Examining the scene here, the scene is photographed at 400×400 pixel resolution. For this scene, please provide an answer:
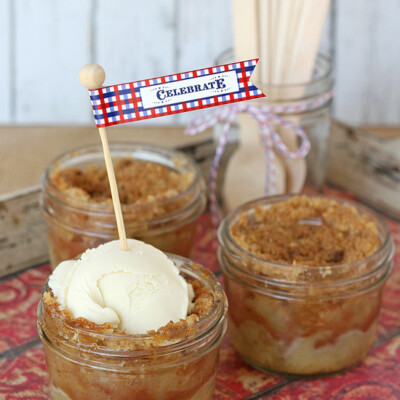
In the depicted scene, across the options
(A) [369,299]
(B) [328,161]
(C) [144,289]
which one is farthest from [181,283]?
(B) [328,161]

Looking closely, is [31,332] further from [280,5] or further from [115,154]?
[280,5]

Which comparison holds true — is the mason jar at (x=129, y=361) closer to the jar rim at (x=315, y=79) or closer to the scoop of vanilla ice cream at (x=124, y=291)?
the scoop of vanilla ice cream at (x=124, y=291)

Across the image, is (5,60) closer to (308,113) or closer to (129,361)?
(308,113)

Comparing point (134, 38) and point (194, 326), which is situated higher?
point (134, 38)

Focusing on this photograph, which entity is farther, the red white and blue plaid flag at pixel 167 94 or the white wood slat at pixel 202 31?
the white wood slat at pixel 202 31

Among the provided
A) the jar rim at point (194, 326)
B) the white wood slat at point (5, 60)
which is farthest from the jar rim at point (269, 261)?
the white wood slat at point (5, 60)

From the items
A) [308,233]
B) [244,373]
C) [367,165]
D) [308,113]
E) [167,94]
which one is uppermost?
[167,94]

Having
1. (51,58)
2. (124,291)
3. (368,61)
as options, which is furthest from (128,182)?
(368,61)
